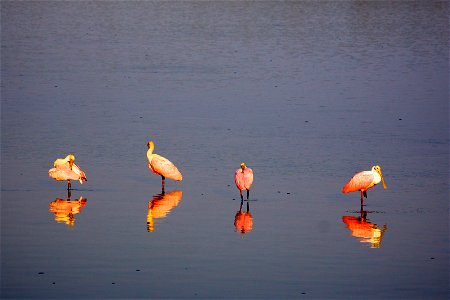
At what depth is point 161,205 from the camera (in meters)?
19.6

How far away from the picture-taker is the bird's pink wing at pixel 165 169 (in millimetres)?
20766

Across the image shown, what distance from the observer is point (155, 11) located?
60125 mm

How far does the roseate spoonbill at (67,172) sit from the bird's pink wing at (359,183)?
433cm

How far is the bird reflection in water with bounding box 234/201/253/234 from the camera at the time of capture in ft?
58.9

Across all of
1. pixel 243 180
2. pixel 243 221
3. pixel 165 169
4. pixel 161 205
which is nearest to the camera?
pixel 243 221

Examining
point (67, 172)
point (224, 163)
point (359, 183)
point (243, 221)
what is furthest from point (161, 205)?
point (224, 163)

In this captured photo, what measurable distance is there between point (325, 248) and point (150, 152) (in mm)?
5907

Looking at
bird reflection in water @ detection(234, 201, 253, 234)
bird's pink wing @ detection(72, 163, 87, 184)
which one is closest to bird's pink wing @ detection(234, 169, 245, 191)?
bird reflection in water @ detection(234, 201, 253, 234)

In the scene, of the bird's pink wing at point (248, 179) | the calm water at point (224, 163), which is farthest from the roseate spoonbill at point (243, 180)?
the calm water at point (224, 163)

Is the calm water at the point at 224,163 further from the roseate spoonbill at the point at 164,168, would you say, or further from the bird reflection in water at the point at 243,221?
the roseate spoonbill at the point at 164,168

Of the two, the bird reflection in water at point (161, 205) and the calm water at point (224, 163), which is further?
the bird reflection in water at point (161, 205)

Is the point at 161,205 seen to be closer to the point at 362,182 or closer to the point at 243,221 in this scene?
the point at 243,221

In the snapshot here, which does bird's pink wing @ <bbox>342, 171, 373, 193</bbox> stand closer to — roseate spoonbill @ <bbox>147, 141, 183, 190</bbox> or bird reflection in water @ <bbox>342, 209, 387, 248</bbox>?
bird reflection in water @ <bbox>342, 209, 387, 248</bbox>

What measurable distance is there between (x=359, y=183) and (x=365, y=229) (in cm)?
168
